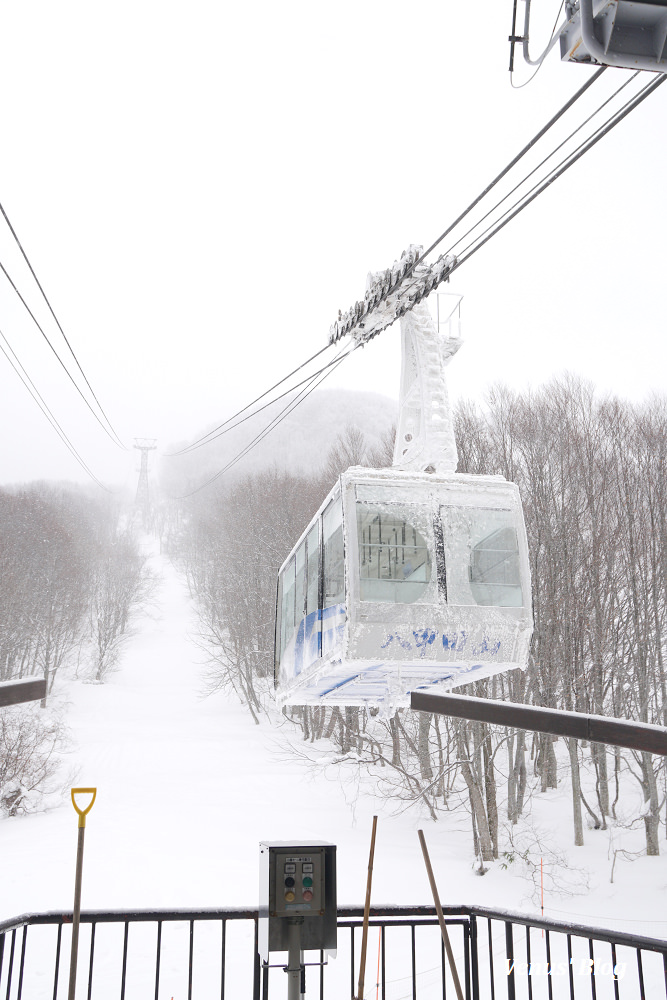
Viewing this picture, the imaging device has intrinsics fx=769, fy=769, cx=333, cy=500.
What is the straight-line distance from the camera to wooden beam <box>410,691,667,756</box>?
10.0ft

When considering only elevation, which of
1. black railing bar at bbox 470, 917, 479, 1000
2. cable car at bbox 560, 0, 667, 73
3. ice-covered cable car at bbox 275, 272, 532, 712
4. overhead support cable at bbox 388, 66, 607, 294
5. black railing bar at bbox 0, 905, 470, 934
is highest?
overhead support cable at bbox 388, 66, 607, 294

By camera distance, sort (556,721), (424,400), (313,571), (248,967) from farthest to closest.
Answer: (248,967) → (424,400) → (313,571) → (556,721)

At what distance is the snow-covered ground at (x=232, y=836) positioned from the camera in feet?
41.4

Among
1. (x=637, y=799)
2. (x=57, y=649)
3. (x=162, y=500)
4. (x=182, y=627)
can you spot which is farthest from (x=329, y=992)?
(x=162, y=500)

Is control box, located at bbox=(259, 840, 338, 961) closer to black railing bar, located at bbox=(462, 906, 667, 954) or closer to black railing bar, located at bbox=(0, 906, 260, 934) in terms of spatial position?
black railing bar, located at bbox=(0, 906, 260, 934)

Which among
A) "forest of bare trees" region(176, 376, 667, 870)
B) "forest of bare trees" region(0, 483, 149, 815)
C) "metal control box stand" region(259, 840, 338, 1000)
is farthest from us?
"forest of bare trees" region(0, 483, 149, 815)

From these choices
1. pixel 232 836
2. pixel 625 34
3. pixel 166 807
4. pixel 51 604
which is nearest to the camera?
pixel 625 34

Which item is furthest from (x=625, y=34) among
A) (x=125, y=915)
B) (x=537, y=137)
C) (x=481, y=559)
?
(x=481, y=559)

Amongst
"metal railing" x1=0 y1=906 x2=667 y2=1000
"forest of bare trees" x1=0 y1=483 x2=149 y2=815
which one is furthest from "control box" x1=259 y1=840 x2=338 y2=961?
"forest of bare trees" x1=0 y1=483 x2=149 y2=815

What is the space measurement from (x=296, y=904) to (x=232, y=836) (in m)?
12.9

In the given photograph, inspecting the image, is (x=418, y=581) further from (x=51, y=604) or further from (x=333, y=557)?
(x=51, y=604)

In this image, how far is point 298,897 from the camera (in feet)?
14.3

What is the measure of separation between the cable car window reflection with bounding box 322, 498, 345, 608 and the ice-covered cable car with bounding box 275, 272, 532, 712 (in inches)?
0.4

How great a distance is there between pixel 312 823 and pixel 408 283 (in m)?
13.0
